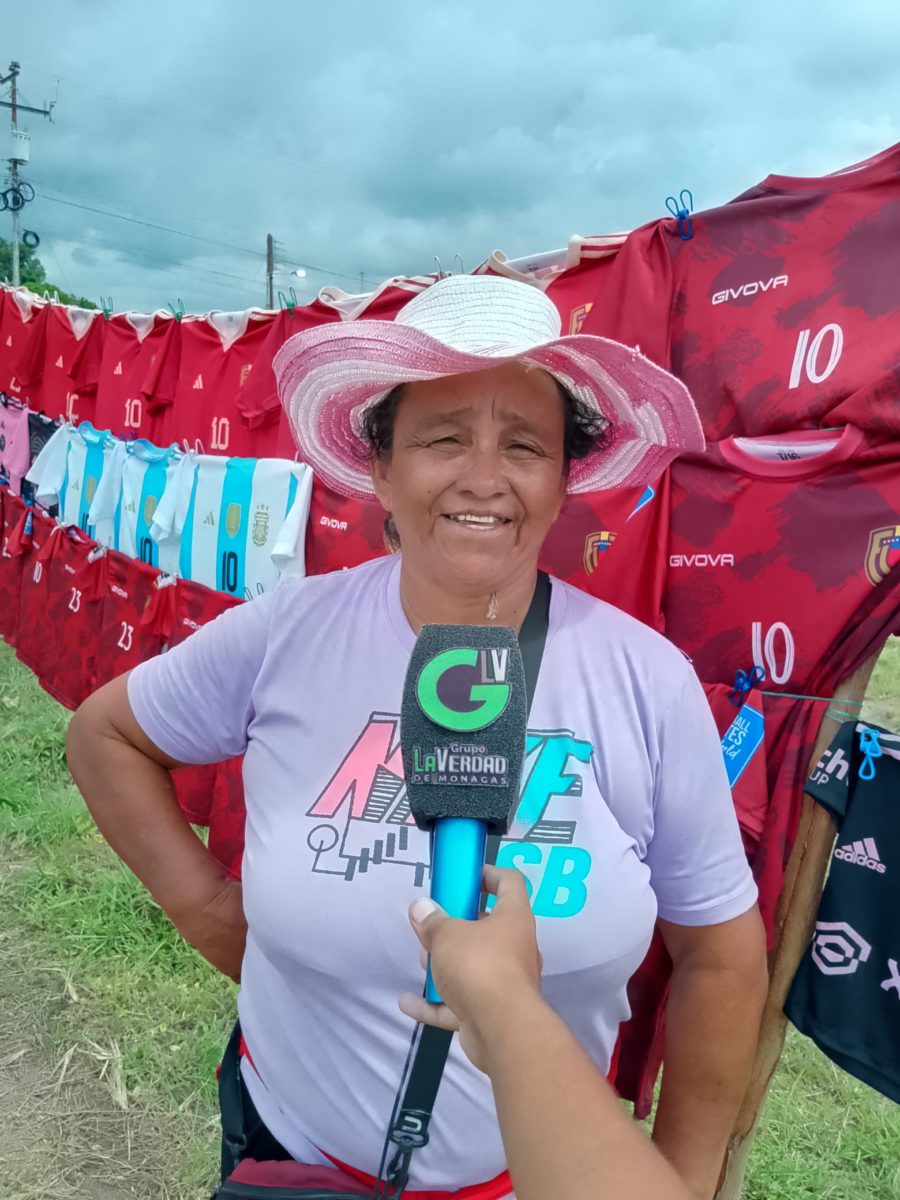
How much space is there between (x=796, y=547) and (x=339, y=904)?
3.96ft

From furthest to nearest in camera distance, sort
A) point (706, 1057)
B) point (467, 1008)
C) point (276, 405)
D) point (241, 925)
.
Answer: point (276, 405) < point (241, 925) < point (706, 1057) < point (467, 1008)

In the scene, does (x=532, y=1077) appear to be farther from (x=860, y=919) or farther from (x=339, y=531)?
(x=339, y=531)

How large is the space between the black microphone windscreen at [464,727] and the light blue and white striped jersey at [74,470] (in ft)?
13.3

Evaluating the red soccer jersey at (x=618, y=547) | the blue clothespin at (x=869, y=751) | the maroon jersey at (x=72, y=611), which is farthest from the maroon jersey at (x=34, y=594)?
the blue clothespin at (x=869, y=751)

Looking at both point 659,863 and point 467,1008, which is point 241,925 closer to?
point 659,863

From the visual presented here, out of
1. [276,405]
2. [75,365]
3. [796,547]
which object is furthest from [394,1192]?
[75,365]

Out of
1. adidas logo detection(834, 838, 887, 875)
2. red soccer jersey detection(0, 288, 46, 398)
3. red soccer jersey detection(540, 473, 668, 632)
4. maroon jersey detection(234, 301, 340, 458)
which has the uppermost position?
red soccer jersey detection(0, 288, 46, 398)

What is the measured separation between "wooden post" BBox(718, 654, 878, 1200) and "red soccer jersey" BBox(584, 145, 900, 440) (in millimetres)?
585

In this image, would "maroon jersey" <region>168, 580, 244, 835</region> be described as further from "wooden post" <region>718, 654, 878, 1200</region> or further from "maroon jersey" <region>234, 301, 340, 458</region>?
"wooden post" <region>718, 654, 878, 1200</region>

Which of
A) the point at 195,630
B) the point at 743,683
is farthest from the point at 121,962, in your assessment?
the point at 743,683

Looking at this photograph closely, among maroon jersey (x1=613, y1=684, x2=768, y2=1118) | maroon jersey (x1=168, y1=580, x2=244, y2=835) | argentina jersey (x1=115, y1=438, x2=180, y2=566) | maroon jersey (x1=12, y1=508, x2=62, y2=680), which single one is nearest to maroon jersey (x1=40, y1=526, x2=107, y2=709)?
maroon jersey (x1=12, y1=508, x2=62, y2=680)

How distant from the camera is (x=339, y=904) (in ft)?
4.00

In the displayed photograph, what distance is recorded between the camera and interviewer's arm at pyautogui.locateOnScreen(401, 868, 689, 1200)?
0.66 meters

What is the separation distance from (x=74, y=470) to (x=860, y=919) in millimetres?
4705
